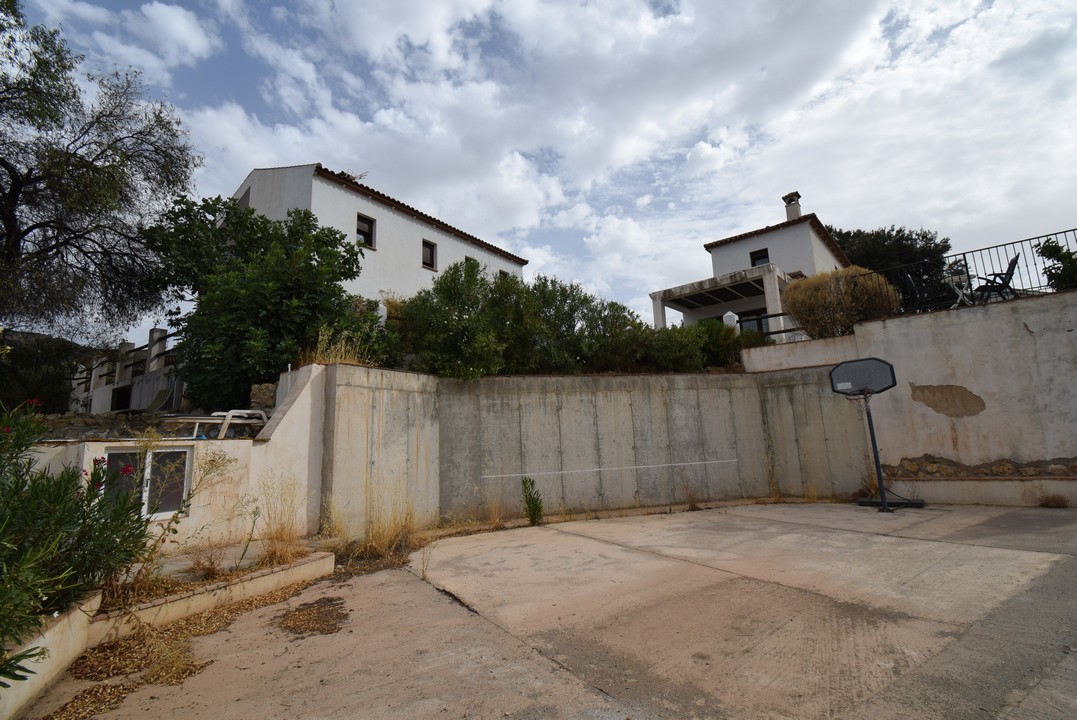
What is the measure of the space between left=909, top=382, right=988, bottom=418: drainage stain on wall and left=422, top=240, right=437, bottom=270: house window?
1331 cm

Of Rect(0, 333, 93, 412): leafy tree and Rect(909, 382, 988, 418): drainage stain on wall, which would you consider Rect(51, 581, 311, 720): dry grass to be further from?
Rect(0, 333, 93, 412): leafy tree

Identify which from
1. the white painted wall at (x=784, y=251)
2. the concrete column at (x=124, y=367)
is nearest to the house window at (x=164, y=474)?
the concrete column at (x=124, y=367)

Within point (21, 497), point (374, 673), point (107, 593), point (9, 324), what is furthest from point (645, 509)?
point (9, 324)

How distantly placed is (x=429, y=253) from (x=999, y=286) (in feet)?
47.4

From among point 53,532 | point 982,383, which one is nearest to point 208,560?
point 53,532

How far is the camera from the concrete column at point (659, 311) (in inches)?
706

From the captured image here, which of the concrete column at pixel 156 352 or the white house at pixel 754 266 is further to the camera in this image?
the white house at pixel 754 266

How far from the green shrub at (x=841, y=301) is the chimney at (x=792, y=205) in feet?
33.0

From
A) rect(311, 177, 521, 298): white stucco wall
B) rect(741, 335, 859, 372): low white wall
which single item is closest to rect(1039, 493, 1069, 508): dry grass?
rect(741, 335, 859, 372): low white wall

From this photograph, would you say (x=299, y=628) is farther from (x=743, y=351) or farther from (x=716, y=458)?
(x=743, y=351)

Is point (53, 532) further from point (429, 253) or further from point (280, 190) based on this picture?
point (429, 253)

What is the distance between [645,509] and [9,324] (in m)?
13.6

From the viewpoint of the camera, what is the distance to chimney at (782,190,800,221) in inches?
776

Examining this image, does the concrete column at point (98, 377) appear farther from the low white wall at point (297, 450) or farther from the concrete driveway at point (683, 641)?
the concrete driveway at point (683, 641)
